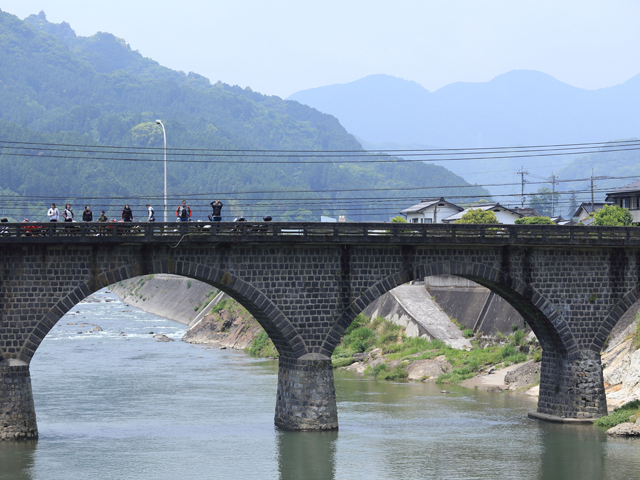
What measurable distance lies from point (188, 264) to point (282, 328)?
16.3 ft

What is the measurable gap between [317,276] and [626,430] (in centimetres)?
1551

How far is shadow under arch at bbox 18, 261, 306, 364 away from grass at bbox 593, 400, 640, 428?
1458 cm

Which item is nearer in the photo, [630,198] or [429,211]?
[630,198]

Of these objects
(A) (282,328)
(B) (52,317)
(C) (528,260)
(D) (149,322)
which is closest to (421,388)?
(C) (528,260)

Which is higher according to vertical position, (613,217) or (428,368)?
(613,217)

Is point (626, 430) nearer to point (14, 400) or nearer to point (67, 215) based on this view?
point (14, 400)

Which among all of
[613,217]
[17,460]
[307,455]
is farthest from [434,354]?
[17,460]

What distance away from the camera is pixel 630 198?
77.6 m

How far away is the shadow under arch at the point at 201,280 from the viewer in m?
33.8

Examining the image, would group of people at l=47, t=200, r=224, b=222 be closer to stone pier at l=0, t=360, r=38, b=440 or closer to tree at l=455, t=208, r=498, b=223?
stone pier at l=0, t=360, r=38, b=440

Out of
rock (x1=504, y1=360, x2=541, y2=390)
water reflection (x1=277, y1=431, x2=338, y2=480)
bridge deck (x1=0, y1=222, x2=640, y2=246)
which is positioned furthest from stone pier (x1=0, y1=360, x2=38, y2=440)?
rock (x1=504, y1=360, x2=541, y2=390)

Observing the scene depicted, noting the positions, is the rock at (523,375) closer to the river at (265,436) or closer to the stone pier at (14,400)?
the river at (265,436)

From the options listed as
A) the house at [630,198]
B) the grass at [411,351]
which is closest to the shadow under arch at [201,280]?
the grass at [411,351]

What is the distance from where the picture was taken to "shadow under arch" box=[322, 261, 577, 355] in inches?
1473
